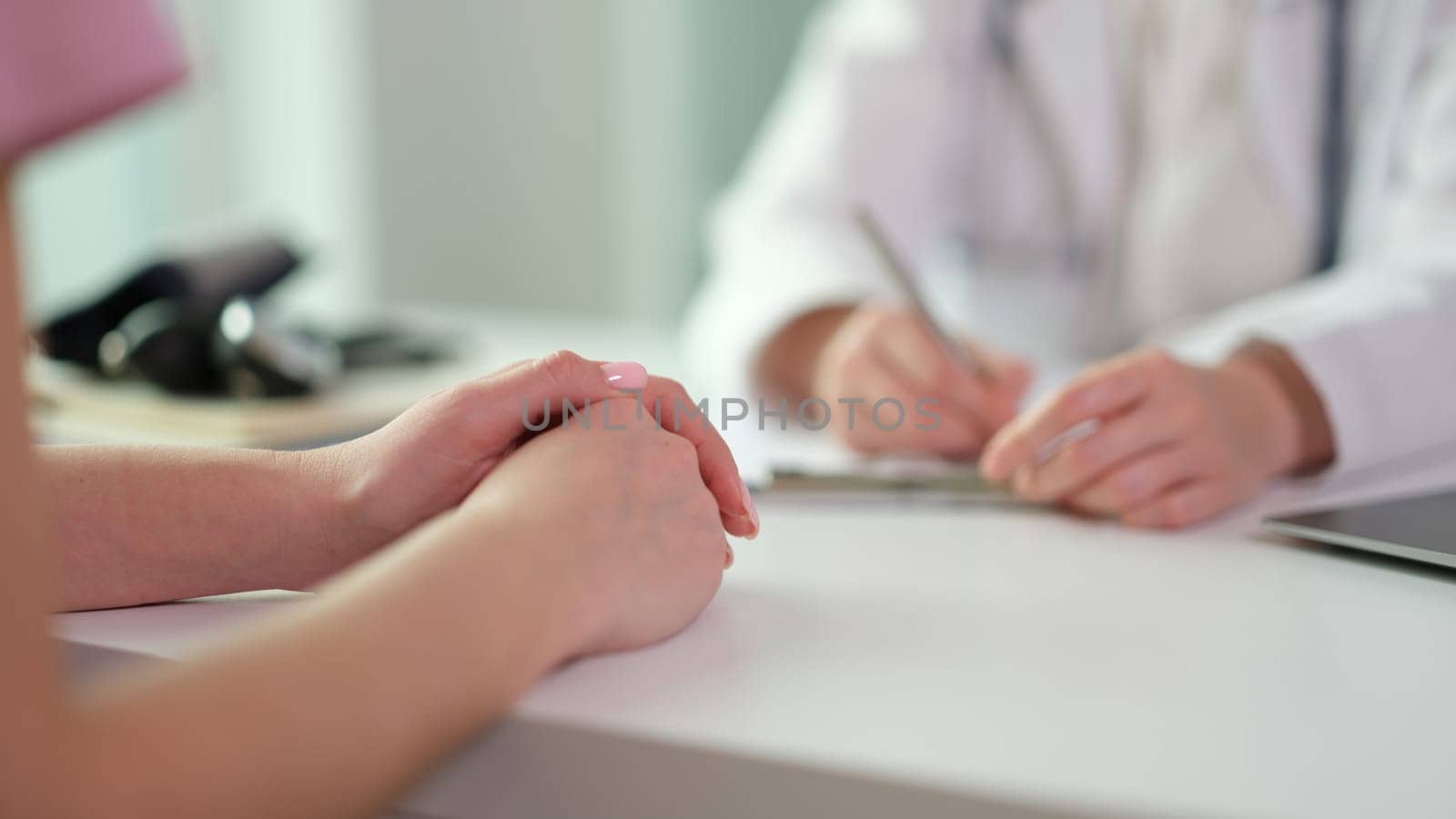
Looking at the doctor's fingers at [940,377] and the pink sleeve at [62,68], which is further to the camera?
the doctor's fingers at [940,377]

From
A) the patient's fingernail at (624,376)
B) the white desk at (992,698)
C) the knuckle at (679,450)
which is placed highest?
the patient's fingernail at (624,376)

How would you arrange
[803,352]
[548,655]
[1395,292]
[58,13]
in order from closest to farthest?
[58,13] < [548,655] < [1395,292] < [803,352]

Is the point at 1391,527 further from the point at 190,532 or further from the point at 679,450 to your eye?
the point at 190,532

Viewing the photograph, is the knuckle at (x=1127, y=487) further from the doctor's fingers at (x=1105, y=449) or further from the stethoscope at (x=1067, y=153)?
the stethoscope at (x=1067, y=153)

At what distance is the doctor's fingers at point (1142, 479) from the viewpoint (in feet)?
1.66

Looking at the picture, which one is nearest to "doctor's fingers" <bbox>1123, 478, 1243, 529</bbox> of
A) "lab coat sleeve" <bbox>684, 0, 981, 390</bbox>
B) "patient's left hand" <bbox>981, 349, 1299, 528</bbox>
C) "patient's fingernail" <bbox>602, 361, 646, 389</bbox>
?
"patient's left hand" <bbox>981, 349, 1299, 528</bbox>

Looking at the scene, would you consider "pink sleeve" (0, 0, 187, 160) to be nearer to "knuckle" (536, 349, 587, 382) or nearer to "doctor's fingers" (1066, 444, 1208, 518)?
"knuckle" (536, 349, 587, 382)

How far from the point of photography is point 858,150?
934mm

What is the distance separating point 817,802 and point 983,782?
0.04 meters

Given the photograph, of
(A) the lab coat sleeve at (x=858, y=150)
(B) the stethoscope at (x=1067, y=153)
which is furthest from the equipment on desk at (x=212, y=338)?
(B) the stethoscope at (x=1067, y=153)

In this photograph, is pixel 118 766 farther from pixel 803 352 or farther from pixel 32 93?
pixel 803 352

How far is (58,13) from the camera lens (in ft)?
0.63

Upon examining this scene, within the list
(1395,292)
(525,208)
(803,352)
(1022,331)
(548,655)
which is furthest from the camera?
(525,208)

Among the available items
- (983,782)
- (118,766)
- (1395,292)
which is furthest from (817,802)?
(1395,292)
